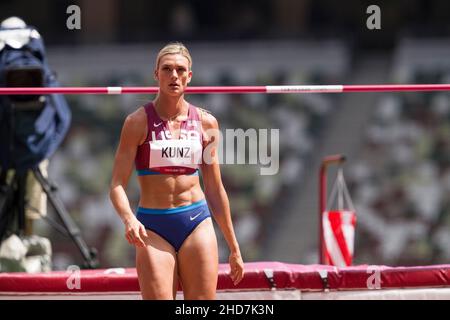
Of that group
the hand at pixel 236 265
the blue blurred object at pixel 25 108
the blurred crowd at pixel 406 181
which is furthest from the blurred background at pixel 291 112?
the hand at pixel 236 265

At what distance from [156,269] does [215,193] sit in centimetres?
52

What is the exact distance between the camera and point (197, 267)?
5.65m

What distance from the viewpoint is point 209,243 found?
18.7 feet

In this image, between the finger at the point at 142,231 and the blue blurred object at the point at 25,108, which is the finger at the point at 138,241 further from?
the blue blurred object at the point at 25,108

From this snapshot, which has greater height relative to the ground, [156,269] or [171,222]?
[171,222]

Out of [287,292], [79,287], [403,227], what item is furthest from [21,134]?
[403,227]

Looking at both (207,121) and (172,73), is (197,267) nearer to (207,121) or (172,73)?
(207,121)

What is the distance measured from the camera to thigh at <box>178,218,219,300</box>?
565 cm

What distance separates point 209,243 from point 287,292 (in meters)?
1.58

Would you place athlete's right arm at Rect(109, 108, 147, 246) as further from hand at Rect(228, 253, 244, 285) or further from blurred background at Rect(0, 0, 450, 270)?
blurred background at Rect(0, 0, 450, 270)

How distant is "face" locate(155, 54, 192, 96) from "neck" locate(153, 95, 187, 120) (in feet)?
0.19

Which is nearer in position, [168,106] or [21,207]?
[168,106]

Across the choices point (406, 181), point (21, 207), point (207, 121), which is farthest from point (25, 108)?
point (406, 181)

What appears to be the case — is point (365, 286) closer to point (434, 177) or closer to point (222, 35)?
point (434, 177)
